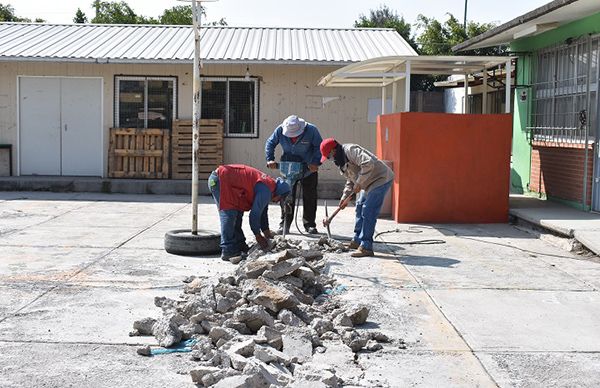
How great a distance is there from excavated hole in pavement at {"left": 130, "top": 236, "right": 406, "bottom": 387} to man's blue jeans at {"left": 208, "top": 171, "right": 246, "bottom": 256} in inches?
54.6

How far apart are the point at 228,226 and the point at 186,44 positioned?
11.0 m

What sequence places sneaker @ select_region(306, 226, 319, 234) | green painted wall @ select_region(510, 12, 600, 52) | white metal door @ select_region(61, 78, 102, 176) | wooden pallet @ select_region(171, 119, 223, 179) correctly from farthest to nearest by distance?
1. white metal door @ select_region(61, 78, 102, 176)
2. wooden pallet @ select_region(171, 119, 223, 179)
3. green painted wall @ select_region(510, 12, 600, 52)
4. sneaker @ select_region(306, 226, 319, 234)

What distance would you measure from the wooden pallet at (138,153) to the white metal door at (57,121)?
0.62 m

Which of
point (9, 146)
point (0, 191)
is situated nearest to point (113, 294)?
point (0, 191)

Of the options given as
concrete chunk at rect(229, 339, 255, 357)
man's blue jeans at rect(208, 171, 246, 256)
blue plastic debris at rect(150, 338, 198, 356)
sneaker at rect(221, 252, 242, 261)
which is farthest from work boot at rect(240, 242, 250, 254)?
concrete chunk at rect(229, 339, 255, 357)

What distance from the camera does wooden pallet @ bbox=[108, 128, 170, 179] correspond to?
18062mm

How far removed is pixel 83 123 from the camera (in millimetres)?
18547

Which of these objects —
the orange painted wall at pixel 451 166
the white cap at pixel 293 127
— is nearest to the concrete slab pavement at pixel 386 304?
the orange painted wall at pixel 451 166

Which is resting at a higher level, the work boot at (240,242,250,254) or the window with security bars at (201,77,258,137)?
the window with security bars at (201,77,258,137)

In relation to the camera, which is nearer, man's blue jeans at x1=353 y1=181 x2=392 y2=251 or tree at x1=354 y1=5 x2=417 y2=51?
man's blue jeans at x1=353 y1=181 x2=392 y2=251

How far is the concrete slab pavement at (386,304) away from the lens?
5.42 meters

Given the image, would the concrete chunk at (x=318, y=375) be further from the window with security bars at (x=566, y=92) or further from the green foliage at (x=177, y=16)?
the green foliage at (x=177, y=16)

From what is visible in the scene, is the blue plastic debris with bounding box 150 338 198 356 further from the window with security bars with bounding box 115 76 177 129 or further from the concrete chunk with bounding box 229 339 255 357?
the window with security bars with bounding box 115 76 177 129

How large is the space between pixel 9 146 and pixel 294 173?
982 cm
